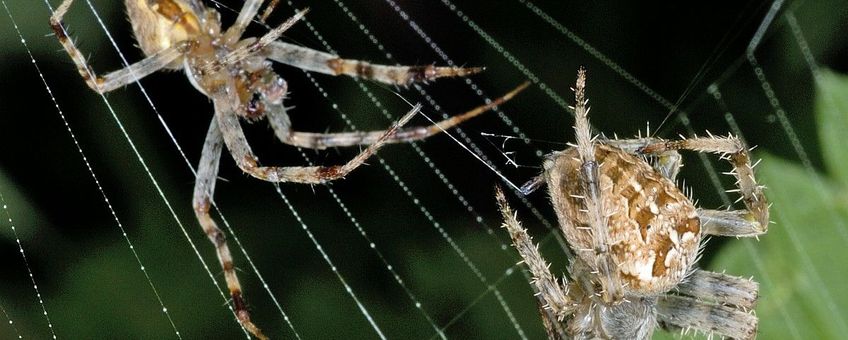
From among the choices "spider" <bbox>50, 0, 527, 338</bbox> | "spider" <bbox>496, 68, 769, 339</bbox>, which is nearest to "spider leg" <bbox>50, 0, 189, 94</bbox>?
"spider" <bbox>50, 0, 527, 338</bbox>

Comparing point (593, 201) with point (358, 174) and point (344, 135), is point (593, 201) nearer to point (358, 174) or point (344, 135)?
point (344, 135)

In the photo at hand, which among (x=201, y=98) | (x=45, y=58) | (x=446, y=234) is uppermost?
(x=45, y=58)

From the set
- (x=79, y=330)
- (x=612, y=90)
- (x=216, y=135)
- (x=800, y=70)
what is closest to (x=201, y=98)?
(x=216, y=135)

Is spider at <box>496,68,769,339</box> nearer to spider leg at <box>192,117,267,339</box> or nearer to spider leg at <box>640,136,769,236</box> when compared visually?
spider leg at <box>640,136,769,236</box>

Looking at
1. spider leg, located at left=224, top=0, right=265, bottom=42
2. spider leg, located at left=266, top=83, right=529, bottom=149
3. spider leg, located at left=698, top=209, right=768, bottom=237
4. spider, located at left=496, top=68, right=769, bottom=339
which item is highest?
spider leg, located at left=224, top=0, right=265, bottom=42

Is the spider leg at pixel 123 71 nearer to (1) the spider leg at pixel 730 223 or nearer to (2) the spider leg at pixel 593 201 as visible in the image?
(2) the spider leg at pixel 593 201

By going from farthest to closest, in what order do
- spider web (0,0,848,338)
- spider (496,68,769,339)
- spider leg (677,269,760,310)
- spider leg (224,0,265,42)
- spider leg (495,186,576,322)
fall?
spider web (0,0,848,338), spider leg (677,269,760,310), spider leg (224,0,265,42), spider leg (495,186,576,322), spider (496,68,769,339)

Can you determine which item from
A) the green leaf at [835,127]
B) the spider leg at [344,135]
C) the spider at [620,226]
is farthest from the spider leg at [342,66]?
the green leaf at [835,127]

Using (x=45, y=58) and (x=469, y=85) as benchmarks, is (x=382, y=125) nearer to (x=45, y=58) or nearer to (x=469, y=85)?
(x=469, y=85)
